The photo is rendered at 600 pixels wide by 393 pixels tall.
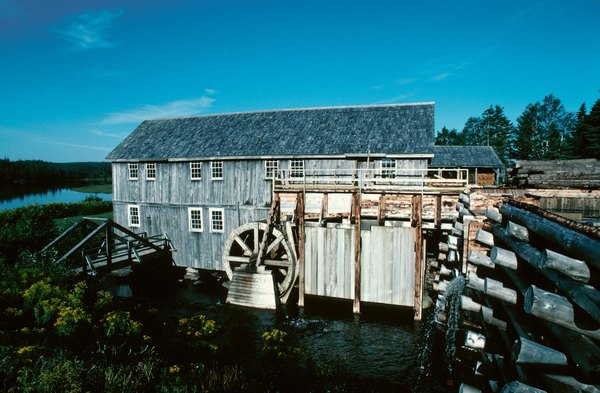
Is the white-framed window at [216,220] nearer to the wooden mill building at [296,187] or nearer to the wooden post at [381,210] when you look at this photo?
the wooden mill building at [296,187]

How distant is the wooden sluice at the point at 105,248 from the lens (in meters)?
14.5

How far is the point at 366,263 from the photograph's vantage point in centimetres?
1324

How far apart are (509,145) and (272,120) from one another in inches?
2276

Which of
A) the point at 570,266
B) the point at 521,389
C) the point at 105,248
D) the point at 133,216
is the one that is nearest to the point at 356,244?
the point at 521,389

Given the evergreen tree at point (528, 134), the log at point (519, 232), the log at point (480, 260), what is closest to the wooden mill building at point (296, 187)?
the log at point (480, 260)

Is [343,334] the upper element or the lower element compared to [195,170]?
lower

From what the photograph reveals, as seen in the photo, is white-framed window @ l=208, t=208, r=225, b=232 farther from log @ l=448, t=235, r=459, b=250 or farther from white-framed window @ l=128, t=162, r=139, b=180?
log @ l=448, t=235, r=459, b=250

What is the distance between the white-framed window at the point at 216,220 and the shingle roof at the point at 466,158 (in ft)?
72.8

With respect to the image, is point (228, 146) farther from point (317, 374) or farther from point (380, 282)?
point (317, 374)

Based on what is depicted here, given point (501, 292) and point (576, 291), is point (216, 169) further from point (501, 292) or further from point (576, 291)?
point (576, 291)

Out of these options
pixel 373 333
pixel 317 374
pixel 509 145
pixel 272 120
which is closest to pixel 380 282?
pixel 373 333

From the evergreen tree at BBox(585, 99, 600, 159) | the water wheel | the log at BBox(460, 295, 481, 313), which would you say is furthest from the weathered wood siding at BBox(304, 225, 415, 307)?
the evergreen tree at BBox(585, 99, 600, 159)

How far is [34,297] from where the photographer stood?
27.0 ft

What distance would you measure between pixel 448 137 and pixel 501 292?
8244 centimetres
